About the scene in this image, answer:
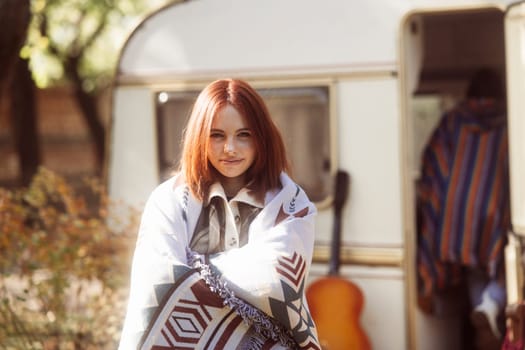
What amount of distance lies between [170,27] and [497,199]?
2.15m

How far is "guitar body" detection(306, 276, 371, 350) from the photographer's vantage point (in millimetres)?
4969

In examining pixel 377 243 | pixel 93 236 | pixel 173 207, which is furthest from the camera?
pixel 93 236

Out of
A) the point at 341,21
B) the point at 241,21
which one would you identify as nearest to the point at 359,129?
the point at 341,21

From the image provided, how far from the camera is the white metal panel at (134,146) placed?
560 cm

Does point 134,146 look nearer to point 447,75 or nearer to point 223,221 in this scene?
point 447,75

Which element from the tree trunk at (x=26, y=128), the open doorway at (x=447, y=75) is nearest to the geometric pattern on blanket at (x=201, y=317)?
the open doorway at (x=447, y=75)

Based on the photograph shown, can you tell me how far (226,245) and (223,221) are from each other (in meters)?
0.07

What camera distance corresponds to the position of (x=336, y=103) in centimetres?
513

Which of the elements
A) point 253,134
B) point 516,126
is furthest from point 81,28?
point 253,134

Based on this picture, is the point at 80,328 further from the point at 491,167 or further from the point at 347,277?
the point at 491,167

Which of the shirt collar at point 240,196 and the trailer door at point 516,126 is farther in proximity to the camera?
the trailer door at point 516,126

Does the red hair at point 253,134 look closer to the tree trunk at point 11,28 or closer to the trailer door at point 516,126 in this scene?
the trailer door at point 516,126

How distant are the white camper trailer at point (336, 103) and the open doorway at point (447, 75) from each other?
0.05 m

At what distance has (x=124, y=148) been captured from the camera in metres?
5.68
